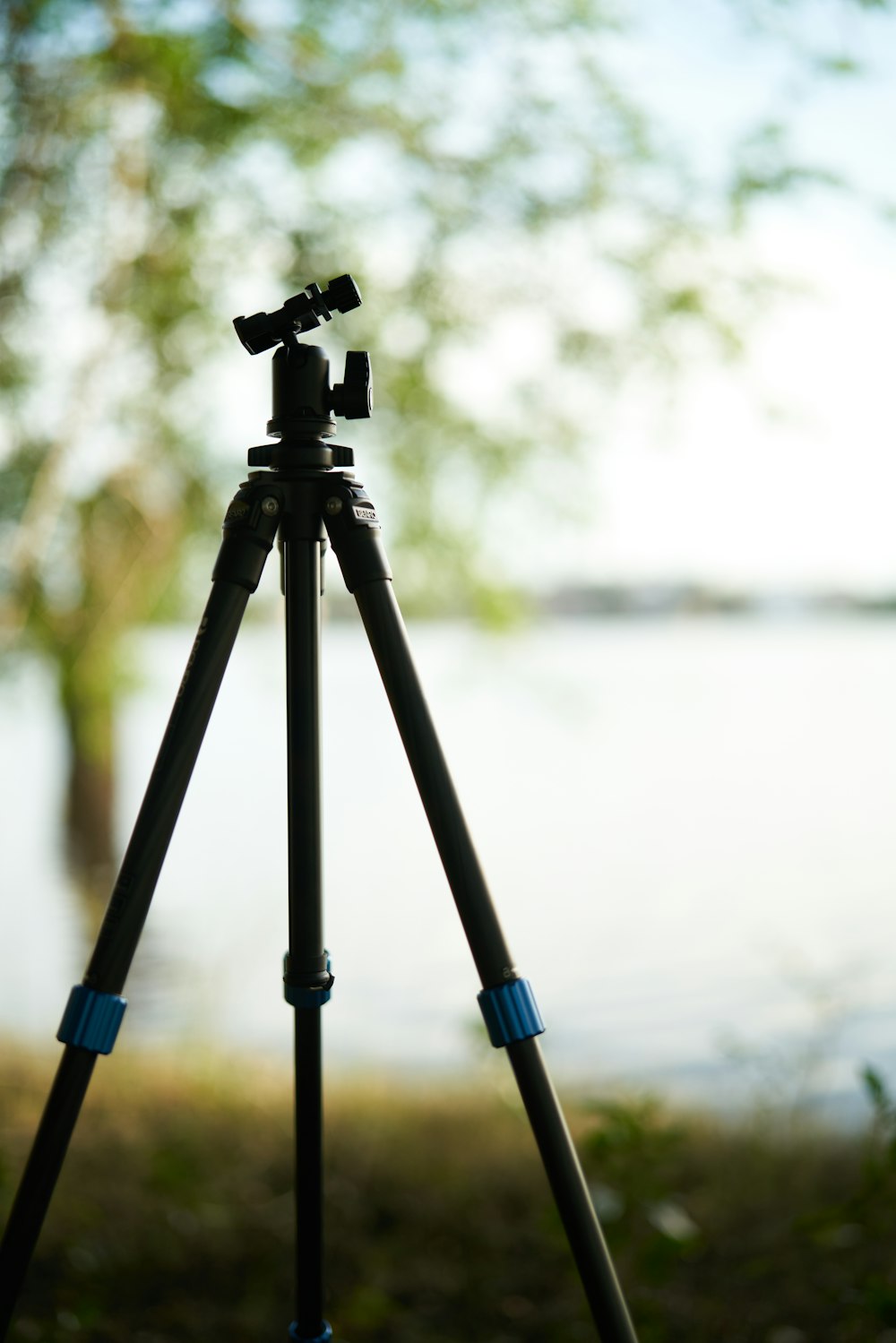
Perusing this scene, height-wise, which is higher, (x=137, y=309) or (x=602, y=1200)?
(x=137, y=309)

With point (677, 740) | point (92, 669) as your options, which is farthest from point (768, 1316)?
point (677, 740)

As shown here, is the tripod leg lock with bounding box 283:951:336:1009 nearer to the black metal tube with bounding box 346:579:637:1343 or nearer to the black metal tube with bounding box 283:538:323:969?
the black metal tube with bounding box 283:538:323:969

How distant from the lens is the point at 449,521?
4176 mm

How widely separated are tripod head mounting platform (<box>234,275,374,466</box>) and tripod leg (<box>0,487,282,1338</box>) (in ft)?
A: 0.71

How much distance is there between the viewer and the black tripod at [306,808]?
0.99m

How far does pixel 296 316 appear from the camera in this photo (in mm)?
1079

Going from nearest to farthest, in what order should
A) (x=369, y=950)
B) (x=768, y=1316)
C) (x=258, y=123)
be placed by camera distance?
(x=768, y=1316) < (x=258, y=123) < (x=369, y=950)

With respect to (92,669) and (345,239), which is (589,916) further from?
(345,239)

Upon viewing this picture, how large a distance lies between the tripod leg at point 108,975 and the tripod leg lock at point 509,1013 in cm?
31

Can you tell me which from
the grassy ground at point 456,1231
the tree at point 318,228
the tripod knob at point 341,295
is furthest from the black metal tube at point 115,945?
the tree at point 318,228

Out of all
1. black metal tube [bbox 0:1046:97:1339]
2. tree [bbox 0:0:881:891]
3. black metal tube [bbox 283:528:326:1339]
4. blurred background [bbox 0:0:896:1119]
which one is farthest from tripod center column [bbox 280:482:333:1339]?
tree [bbox 0:0:881:891]

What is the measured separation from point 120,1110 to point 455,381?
8.24ft

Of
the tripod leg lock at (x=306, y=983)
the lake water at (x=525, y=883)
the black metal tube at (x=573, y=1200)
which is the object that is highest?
the lake water at (x=525, y=883)

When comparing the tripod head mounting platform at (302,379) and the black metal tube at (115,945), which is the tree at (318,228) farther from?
the black metal tube at (115,945)
